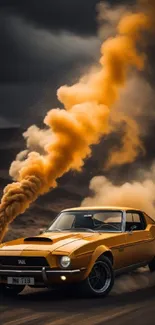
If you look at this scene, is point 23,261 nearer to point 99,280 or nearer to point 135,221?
point 99,280

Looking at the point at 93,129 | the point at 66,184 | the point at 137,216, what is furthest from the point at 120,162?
the point at 137,216

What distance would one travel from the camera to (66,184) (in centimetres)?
10512

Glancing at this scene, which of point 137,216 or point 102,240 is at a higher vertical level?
point 137,216

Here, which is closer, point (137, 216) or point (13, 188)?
point (137, 216)

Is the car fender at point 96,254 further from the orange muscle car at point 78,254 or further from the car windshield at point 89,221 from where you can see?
the car windshield at point 89,221

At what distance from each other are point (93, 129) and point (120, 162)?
72893 millimetres

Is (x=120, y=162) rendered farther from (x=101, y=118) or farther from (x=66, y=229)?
(x=66, y=229)

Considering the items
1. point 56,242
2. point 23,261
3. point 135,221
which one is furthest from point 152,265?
point 23,261

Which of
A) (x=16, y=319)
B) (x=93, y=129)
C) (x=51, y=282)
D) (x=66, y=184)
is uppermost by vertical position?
(x=66, y=184)

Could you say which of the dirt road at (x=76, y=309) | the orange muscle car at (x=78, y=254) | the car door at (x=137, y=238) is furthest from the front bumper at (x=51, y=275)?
the car door at (x=137, y=238)

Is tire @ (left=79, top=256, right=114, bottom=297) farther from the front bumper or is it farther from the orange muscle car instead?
the front bumper

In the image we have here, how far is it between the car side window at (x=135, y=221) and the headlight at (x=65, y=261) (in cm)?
260

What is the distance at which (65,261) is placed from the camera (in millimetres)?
10523

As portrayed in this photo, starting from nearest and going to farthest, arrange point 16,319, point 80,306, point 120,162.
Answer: point 16,319
point 80,306
point 120,162
